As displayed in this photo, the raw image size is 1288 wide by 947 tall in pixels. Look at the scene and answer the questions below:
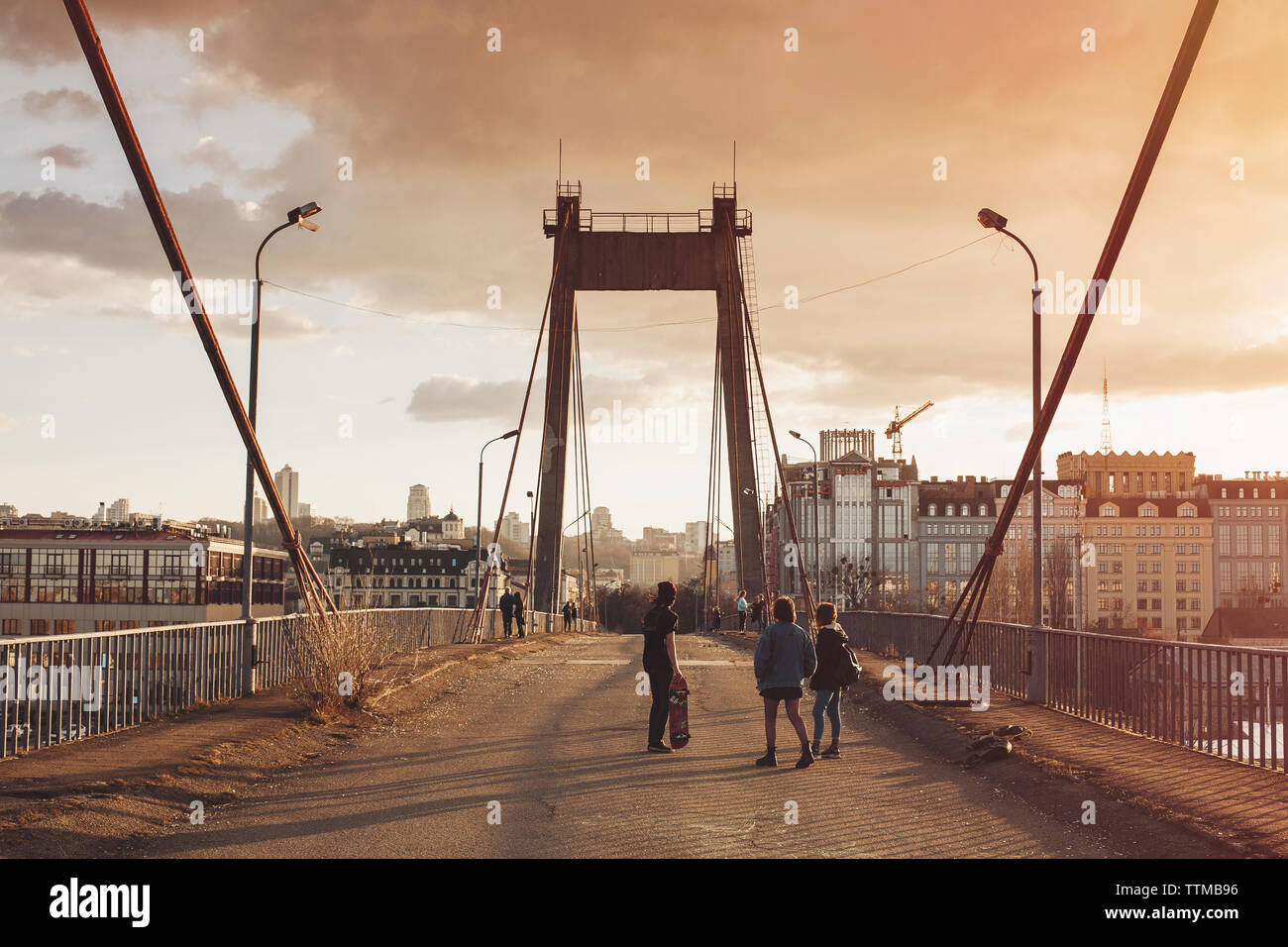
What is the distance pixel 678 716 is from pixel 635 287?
3730 cm

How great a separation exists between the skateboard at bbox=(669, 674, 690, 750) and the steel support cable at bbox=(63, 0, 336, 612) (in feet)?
19.7

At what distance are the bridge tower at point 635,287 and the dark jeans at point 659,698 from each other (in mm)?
34436

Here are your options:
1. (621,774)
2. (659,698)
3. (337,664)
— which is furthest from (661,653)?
(337,664)

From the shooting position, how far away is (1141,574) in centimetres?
14188

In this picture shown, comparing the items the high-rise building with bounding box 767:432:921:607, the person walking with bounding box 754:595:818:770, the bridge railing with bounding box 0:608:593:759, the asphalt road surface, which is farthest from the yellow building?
the person walking with bounding box 754:595:818:770

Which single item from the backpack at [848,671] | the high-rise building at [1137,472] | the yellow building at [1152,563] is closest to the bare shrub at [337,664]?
the backpack at [848,671]

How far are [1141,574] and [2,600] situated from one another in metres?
118

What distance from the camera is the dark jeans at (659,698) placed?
1305 centimetres

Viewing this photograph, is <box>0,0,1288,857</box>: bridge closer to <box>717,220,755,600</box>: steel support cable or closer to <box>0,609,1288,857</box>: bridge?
<box>0,609,1288,857</box>: bridge

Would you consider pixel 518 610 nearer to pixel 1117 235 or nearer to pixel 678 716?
pixel 678 716

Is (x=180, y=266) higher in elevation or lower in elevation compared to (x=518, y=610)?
higher

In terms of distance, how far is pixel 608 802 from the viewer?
31.7 ft
